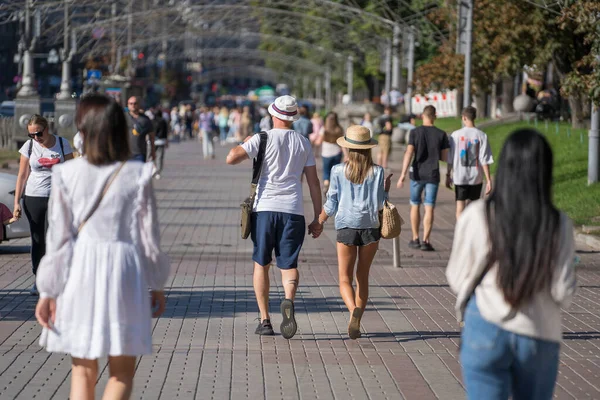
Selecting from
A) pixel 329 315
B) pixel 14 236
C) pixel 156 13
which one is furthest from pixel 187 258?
pixel 156 13

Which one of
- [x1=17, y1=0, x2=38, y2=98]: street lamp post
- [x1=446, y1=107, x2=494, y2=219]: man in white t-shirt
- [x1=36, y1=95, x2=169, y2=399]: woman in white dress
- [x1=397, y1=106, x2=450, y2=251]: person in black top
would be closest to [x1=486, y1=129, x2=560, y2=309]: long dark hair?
[x1=36, y1=95, x2=169, y2=399]: woman in white dress

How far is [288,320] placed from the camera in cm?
825

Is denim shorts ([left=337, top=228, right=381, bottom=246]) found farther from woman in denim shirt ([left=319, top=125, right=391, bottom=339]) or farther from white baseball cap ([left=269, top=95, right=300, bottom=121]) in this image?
white baseball cap ([left=269, top=95, right=300, bottom=121])

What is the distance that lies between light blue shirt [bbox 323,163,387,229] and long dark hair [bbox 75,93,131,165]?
3.81 m

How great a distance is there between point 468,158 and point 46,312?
9281 mm

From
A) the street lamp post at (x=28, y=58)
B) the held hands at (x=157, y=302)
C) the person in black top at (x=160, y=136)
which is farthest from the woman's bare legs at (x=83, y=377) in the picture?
A: the street lamp post at (x=28, y=58)

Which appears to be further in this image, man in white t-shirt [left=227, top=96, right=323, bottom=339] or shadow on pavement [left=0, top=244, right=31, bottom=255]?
shadow on pavement [left=0, top=244, right=31, bottom=255]

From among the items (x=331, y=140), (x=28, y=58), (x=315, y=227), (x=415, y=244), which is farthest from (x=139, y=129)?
(x=28, y=58)

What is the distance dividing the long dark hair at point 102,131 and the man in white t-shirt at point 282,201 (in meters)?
3.37

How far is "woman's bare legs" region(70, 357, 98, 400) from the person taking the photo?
15.9ft

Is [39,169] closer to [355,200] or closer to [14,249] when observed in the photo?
[355,200]

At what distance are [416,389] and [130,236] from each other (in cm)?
264

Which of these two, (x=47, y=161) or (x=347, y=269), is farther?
(x=47, y=161)

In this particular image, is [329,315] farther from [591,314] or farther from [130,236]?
[130,236]
